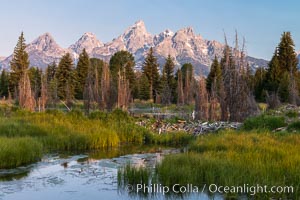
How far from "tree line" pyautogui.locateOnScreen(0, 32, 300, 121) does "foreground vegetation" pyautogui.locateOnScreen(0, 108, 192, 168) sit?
17.8 feet

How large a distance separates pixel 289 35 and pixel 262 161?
45.8 meters

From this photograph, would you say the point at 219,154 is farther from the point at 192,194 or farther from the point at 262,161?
the point at 192,194

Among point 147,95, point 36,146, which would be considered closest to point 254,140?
point 36,146

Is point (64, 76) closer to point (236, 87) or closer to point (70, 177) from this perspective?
point (236, 87)

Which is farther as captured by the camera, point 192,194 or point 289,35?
point 289,35

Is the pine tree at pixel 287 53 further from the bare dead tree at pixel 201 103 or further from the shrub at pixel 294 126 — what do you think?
the shrub at pixel 294 126

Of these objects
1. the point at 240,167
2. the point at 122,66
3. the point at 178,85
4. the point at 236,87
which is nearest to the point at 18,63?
the point at 122,66

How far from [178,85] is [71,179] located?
36.4 m

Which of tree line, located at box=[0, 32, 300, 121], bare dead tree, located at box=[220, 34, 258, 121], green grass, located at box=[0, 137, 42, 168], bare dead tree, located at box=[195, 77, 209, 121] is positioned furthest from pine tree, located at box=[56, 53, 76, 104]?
green grass, located at box=[0, 137, 42, 168]

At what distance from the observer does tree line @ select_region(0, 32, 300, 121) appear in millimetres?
23016

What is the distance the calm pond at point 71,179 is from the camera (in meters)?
8.75

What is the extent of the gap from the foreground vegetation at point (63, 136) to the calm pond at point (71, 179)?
0.56m

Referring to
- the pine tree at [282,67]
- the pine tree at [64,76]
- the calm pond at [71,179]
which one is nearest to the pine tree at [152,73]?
the pine tree at [64,76]

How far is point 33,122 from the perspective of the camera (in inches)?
725
